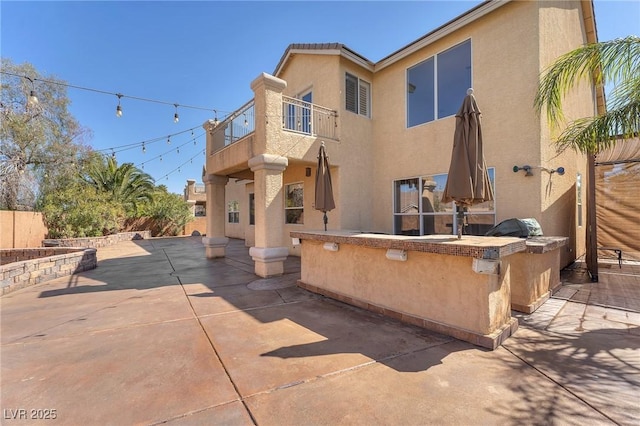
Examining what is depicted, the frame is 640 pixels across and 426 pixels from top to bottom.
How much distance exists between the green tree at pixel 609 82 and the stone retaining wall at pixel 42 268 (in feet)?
41.3

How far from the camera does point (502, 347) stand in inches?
141

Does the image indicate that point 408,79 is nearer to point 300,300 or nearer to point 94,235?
point 300,300

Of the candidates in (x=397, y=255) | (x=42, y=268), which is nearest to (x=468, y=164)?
(x=397, y=255)

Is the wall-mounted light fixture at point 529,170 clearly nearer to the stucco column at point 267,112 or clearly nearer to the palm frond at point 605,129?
the palm frond at point 605,129

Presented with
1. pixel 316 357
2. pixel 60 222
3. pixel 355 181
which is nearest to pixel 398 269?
pixel 316 357

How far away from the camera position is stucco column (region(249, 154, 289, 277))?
24.3 feet

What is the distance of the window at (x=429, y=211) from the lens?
→ 23.9ft

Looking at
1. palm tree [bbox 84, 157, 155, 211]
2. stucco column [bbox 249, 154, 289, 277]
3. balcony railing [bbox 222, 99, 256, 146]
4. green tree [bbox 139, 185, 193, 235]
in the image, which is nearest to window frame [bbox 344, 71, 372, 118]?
balcony railing [bbox 222, 99, 256, 146]

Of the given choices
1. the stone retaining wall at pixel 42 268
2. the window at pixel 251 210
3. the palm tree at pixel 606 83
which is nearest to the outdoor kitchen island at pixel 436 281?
the palm tree at pixel 606 83

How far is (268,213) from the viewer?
7.45 meters

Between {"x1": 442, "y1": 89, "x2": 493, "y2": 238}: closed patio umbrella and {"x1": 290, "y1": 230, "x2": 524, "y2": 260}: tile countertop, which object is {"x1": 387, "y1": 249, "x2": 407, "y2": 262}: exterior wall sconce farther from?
{"x1": 442, "y1": 89, "x2": 493, "y2": 238}: closed patio umbrella

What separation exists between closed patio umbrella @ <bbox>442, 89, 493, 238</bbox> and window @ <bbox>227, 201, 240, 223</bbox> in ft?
55.9

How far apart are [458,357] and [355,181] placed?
6.98 metres

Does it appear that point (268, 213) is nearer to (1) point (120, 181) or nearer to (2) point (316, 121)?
(2) point (316, 121)
